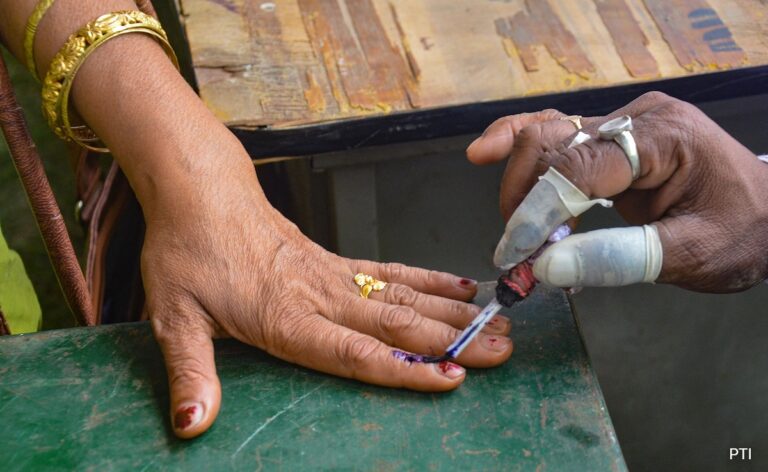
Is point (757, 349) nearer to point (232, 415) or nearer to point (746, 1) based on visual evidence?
point (746, 1)

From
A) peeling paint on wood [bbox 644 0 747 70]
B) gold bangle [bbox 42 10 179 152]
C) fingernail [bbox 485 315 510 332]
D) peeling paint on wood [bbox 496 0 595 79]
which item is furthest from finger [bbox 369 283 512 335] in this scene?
peeling paint on wood [bbox 644 0 747 70]

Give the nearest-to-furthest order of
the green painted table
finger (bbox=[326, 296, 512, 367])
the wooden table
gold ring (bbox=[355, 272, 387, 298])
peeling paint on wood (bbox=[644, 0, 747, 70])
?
1. the green painted table
2. finger (bbox=[326, 296, 512, 367])
3. gold ring (bbox=[355, 272, 387, 298])
4. the wooden table
5. peeling paint on wood (bbox=[644, 0, 747, 70])

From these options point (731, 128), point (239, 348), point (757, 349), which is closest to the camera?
point (239, 348)

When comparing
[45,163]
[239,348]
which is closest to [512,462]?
[239,348]

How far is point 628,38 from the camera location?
172cm

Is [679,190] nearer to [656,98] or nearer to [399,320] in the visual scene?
[656,98]

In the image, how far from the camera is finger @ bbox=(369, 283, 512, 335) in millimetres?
1024

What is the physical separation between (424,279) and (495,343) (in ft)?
0.56

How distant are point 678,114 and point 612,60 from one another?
736 mm

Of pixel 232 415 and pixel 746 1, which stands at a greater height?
pixel 232 415

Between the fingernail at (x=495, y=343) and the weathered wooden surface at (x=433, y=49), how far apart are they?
668 millimetres

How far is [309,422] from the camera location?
93cm

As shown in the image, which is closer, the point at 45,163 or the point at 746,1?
the point at 45,163

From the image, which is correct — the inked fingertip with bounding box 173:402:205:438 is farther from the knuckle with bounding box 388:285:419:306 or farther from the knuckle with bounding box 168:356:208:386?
the knuckle with bounding box 388:285:419:306
